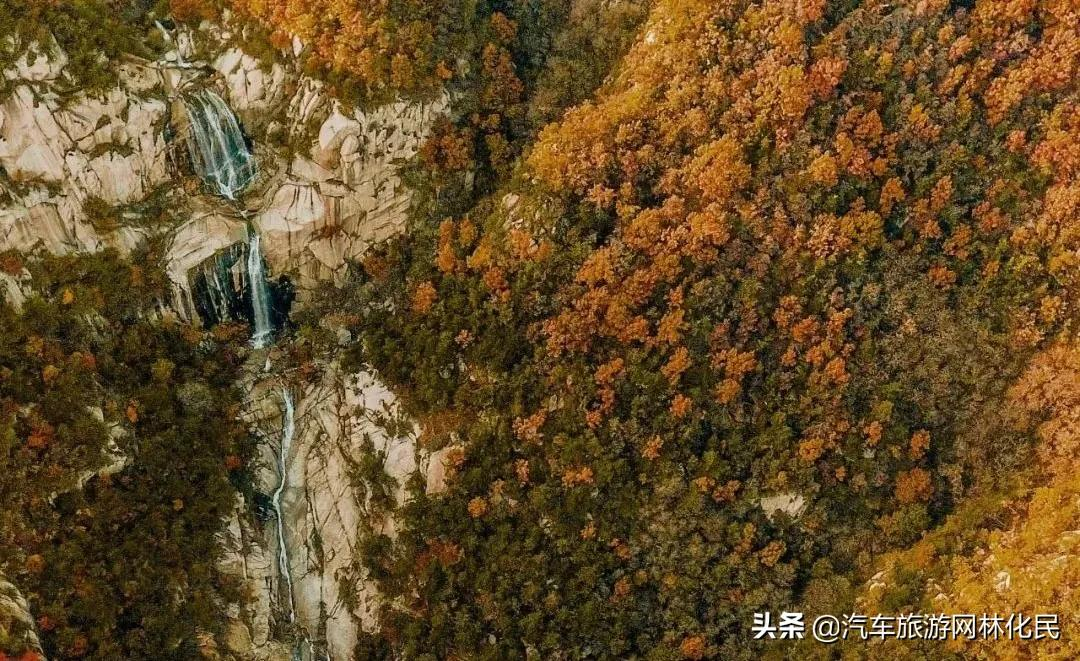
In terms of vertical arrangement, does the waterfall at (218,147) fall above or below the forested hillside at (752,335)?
above

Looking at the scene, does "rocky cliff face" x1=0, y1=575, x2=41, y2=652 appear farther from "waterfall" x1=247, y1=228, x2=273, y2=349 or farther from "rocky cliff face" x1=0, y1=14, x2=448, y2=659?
"waterfall" x1=247, y1=228, x2=273, y2=349

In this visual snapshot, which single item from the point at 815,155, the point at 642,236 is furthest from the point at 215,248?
the point at 815,155

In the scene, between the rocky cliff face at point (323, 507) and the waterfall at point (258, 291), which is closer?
the rocky cliff face at point (323, 507)

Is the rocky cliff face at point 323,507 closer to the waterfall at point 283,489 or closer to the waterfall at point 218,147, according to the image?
the waterfall at point 283,489

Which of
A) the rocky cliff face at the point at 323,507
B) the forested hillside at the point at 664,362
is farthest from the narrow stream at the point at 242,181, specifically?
the forested hillside at the point at 664,362

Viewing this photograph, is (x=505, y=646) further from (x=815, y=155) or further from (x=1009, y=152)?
(x=1009, y=152)

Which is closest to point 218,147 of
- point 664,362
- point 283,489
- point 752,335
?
point 283,489
